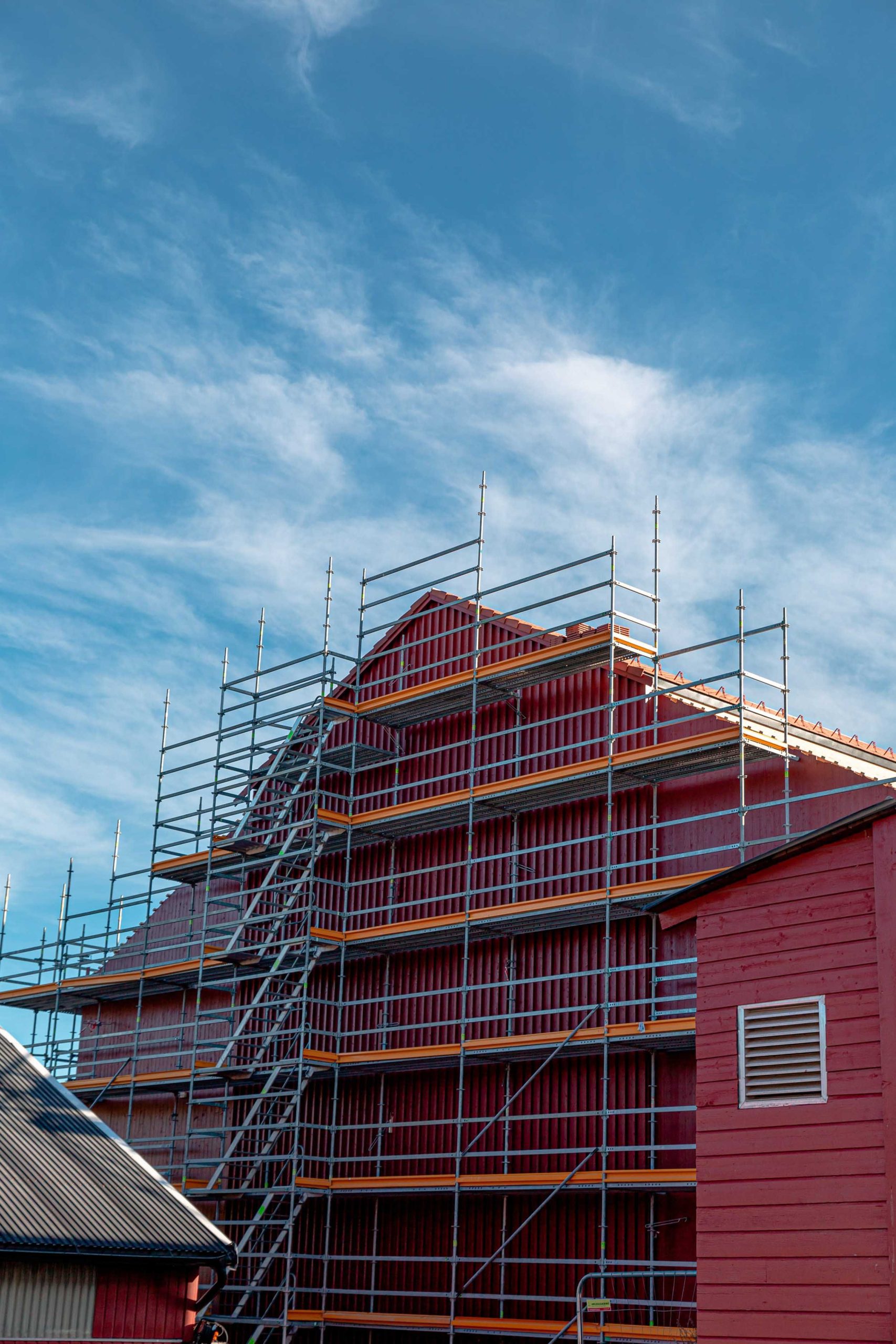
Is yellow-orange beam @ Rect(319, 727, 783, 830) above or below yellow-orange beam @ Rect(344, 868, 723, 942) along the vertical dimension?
above

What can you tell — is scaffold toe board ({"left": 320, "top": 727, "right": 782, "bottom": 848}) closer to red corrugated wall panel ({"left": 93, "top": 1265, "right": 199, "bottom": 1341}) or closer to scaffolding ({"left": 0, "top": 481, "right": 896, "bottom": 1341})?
scaffolding ({"left": 0, "top": 481, "right": 896, "bottom": 1341})

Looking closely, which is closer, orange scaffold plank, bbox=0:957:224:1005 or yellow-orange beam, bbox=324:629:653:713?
yellow-orange beam, bbox=324:629:653:713

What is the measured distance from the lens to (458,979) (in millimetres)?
29250

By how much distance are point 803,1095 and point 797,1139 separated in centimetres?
41

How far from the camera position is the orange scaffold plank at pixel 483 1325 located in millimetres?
22188

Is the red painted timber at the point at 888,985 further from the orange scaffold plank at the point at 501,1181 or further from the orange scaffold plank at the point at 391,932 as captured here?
the orange scaffold plank at the point at 501,1181

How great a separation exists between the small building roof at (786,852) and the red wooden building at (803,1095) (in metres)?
0.02

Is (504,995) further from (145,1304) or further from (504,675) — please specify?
(145,1304)

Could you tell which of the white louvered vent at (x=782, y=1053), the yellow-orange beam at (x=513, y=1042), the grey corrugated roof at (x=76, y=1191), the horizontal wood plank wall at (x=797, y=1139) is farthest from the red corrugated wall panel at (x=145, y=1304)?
the white louvered vent at (x=782, y=1053)

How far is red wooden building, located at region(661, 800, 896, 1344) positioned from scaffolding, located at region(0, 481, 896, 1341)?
5168 mm

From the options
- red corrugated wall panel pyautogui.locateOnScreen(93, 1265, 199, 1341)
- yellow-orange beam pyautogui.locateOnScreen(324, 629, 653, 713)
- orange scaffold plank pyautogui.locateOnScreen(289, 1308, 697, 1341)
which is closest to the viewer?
orange scaffold plank pyautogui.locateOnScreen(289, 1308, 697, 1341)

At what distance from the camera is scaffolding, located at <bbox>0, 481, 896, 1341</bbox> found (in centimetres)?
2480

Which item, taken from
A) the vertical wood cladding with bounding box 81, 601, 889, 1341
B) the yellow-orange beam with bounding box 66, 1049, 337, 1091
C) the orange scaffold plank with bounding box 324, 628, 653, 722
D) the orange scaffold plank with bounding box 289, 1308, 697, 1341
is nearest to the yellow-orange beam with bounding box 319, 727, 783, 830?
the vertical wood cladding with bounding box 81, 601, 889, 1341

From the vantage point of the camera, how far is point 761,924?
16.3m
